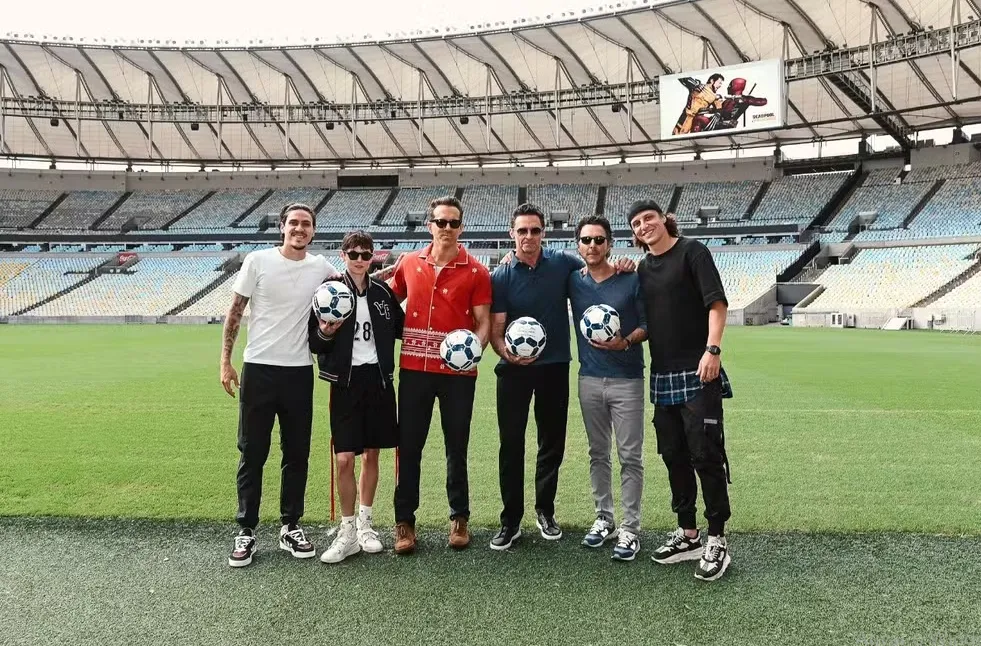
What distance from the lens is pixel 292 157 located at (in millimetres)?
52500

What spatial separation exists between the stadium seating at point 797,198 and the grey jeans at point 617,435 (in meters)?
46.9

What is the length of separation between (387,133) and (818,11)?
2802 cm

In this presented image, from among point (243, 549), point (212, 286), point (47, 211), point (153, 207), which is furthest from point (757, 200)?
point (47, 211)

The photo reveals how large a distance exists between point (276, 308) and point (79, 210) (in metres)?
59.7

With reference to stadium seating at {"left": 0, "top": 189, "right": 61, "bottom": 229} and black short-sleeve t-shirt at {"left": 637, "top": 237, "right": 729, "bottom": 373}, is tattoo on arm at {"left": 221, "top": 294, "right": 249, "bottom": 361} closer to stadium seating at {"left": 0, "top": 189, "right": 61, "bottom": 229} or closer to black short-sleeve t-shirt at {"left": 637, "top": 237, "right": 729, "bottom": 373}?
black short-sleeve t-shirt at {"left": 637, "top": 237, "right": 729, "bottom": 373}

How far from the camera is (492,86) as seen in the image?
44.2 metres

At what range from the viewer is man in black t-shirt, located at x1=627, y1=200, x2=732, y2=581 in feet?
13.1

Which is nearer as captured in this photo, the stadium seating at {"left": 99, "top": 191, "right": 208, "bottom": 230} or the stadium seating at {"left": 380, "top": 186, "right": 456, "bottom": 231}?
the stadium seating at {"left": 380, "top": 186, "right": 456, "bottom": 231}

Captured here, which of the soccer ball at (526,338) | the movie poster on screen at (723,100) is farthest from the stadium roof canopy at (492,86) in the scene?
the soccer ball at (526,338)

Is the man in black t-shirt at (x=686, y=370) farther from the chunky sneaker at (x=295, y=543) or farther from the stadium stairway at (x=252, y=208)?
the stadium stairway at (x=252, y=208)

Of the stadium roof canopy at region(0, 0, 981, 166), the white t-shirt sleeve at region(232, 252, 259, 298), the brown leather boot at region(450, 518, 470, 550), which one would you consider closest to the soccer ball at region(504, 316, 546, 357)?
the brown leather boot at region(450, 518, 470, 550)

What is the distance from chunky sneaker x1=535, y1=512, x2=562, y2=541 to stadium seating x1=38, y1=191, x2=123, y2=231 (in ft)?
192

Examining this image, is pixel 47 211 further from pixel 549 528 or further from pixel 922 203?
pixel 922 203

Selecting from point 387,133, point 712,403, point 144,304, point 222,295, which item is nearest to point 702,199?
point 387,133
